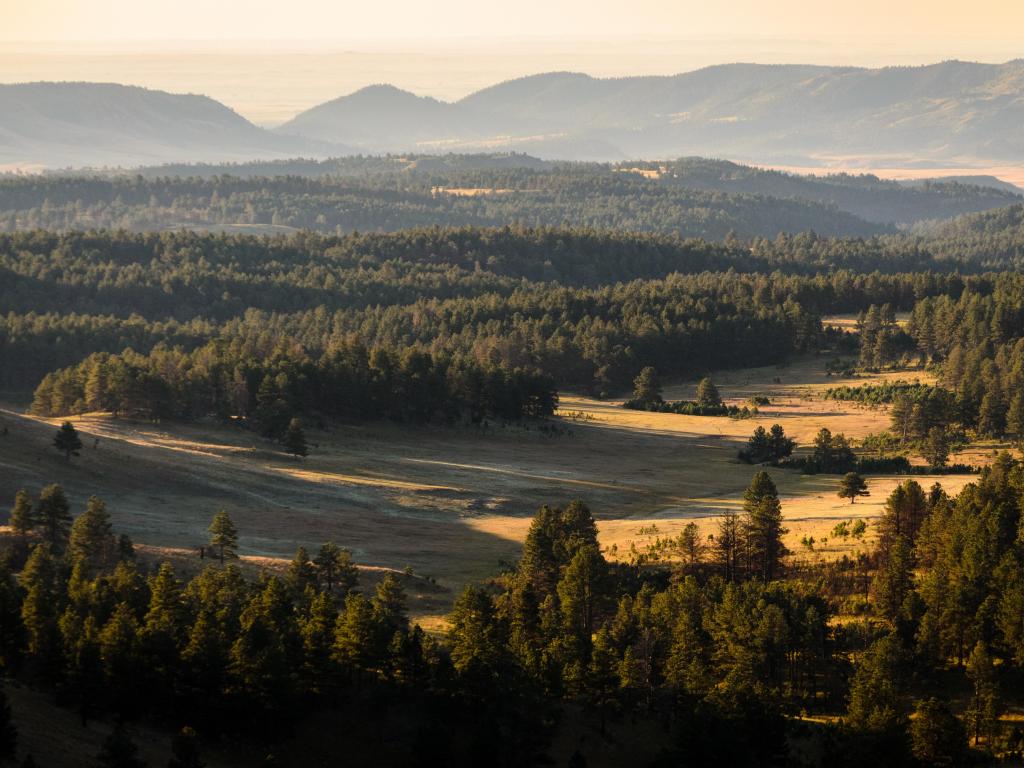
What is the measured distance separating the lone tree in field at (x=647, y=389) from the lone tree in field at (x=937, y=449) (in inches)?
2146

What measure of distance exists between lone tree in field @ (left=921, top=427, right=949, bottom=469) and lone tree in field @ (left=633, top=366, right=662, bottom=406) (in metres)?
54.5

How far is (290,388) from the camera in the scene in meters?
142

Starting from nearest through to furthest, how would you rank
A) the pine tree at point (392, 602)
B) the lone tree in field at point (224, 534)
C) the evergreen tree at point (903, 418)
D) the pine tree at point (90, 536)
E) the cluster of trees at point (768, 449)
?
the pine tree at point (392, 602) → the pine tree at point (90, 536) → the lone tree in field at point (224, 534) → the cluster of trees at point (768, 449) → the evergreen tree at point (903, 418)

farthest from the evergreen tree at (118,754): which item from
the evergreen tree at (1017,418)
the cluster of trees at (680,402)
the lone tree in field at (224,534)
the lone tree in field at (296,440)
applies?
the cluster of trees at (680,402)

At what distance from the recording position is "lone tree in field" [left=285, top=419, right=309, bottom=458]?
123938mm

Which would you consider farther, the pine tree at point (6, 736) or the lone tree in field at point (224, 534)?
the lone tree in field at point (224, 534)

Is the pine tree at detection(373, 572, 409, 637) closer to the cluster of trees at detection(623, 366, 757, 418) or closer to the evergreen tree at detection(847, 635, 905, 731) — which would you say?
the evergreen tree at detection(847, 635, 905, 731)

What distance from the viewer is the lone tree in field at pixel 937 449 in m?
123

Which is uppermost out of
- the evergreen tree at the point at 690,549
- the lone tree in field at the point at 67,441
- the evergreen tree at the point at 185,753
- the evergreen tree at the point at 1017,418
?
the evergreen tree at the point at 1017,418

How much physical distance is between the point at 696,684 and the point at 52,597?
2980 centimetres

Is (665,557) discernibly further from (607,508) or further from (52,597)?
(52,597)

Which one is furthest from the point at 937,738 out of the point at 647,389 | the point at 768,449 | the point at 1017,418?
the point at 647,389

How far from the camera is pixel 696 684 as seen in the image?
5997cm

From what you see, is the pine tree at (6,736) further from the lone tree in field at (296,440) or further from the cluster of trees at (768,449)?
the cluster of trees at (768,449)
